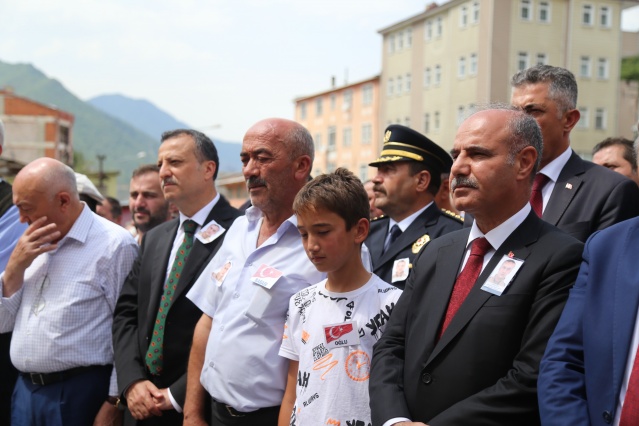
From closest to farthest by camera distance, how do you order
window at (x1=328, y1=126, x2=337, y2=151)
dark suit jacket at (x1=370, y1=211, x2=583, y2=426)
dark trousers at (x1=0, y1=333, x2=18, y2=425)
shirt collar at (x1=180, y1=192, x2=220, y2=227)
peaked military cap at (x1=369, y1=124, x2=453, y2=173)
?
dark suit jacket at (x1=370, y1=211, x2=583, y2=426), shirt collar at (x1=180, y1=192, x2=220, y2=227), peaked military cap at (x1=369, y1=124, x2=453, y2=173), dark trousers at (x1=0, y1=333, x2=18, y2=425), window at (x1=328, y1=126, x2=337, y2=151)

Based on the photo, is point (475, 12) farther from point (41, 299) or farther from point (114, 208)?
point (41, 299)

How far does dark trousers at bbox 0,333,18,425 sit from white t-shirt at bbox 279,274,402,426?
96.3 inches

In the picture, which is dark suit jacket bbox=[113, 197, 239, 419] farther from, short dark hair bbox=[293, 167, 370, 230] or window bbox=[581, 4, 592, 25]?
window bbox=[581, 4, 592, 25]

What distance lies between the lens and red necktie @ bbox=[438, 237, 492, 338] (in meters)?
2.85

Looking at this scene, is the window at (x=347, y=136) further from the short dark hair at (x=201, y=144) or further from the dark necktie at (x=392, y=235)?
the dark necktie at (x=392, y=235)

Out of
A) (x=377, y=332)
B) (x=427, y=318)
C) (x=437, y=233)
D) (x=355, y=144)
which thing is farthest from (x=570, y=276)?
(x=355, y=144)

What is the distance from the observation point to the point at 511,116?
2941 millimetres

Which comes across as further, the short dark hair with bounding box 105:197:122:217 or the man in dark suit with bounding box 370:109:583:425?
the short dark hair with bounding box 105:197:122:217

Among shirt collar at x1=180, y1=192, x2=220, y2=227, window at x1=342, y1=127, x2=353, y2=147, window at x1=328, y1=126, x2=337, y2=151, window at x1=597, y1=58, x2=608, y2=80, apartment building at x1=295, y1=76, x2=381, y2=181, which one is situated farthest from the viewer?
window at x1=328, y1=126, x2=337, y2=151

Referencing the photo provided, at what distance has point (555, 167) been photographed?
3.63m

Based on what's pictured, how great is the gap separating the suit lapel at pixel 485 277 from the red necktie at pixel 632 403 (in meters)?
0.51

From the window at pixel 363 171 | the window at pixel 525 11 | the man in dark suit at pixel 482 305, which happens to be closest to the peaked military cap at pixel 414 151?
the man in dark suit at pixel 482 305

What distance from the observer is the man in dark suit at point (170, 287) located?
4164mm

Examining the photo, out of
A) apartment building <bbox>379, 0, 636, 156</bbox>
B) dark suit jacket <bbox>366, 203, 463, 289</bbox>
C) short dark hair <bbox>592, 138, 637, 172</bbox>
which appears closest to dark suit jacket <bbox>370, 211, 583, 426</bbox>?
dark suit jacket <bbox>366, 203, 463, 289</bbox>
